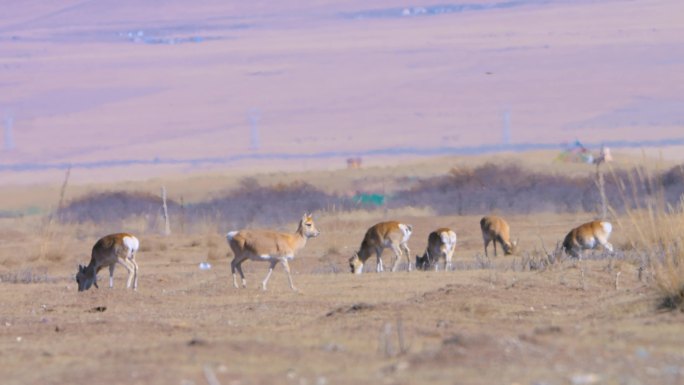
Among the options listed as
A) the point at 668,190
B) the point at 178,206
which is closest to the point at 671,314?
the point at 668,190

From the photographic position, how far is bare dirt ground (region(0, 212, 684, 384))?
9.91 metres

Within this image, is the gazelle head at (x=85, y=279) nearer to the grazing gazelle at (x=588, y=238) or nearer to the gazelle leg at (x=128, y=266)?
the gazelle leg at (x=128, y=266)

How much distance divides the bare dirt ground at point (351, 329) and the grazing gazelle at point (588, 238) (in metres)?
1.46

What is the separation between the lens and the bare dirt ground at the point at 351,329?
991 cm

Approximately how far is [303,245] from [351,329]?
30.2ft

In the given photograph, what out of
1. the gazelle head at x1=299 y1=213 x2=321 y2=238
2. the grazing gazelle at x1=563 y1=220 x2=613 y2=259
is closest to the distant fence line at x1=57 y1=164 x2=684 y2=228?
the grazing gazelle at x1=563 y1=220 x2=613 y2=259

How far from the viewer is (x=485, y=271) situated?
23.4 meters

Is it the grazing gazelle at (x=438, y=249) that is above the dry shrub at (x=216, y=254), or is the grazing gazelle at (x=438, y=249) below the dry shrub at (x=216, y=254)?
below

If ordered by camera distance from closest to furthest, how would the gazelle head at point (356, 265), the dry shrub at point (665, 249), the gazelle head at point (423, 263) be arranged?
the dry shrub at point (665, 249), the gazelle head at point (356, 265), the gazelle head at point (423, 263)

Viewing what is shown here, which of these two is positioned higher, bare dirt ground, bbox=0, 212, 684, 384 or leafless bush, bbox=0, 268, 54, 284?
leafless bush, bbox=0, 268, 54, 284

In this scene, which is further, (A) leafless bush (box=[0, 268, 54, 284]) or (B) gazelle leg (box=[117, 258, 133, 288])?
(A) leafless bush (box=[0, 268, 54, 284])

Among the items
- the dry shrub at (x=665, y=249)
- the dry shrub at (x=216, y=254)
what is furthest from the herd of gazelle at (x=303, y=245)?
the dry shrub at (x=665, y=249)

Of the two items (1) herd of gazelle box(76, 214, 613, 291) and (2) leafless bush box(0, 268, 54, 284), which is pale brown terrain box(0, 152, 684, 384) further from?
(1) herd of gazelle box(76, 214, 613, 291)

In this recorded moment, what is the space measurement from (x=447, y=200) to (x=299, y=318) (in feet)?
109
